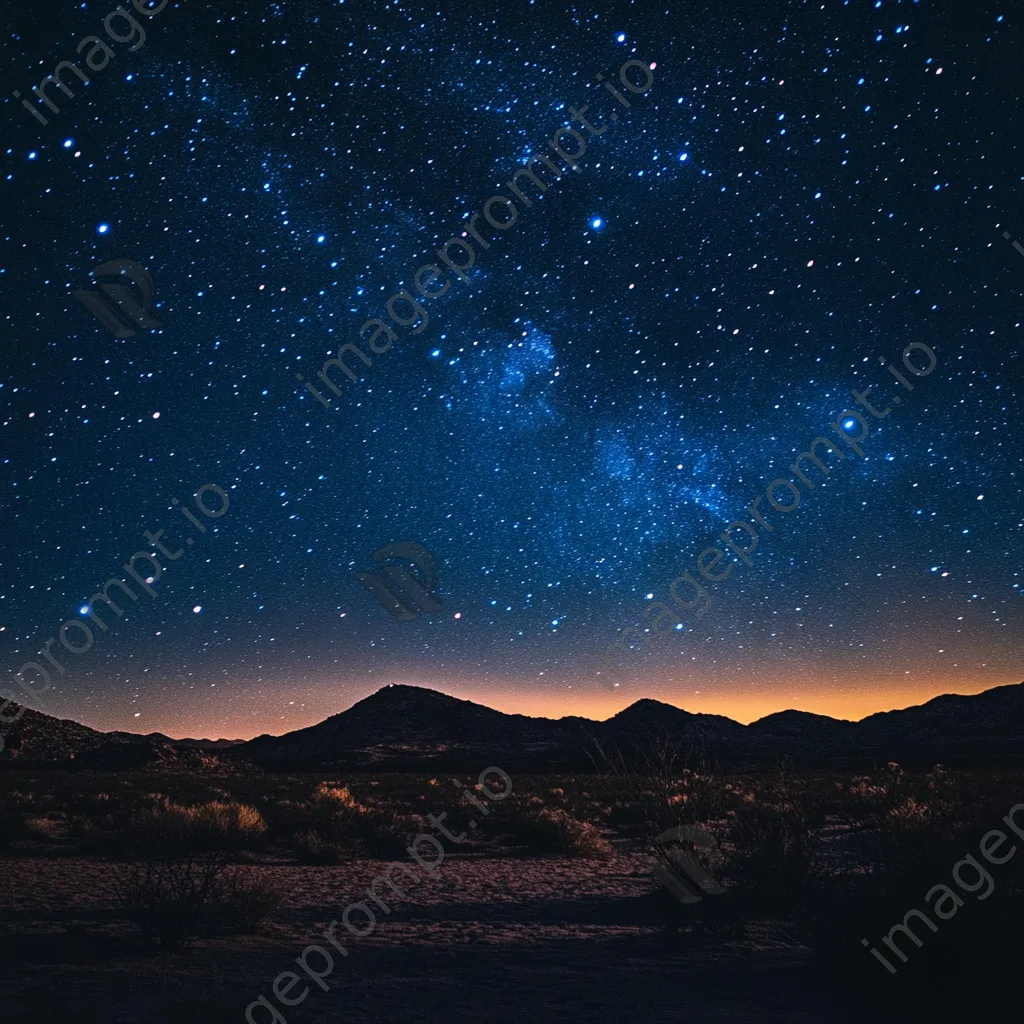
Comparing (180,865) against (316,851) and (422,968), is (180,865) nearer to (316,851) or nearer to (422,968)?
(422,968)

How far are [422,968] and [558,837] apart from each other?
29.7ft

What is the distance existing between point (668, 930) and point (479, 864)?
6.49m

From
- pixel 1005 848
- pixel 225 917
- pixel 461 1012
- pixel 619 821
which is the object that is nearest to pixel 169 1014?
pixel 461 1012

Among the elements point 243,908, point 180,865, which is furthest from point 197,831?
point 243,908

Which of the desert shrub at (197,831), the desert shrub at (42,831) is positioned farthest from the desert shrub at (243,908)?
the desert shrub at (42,831)

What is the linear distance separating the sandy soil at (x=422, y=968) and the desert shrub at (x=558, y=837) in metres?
4.85

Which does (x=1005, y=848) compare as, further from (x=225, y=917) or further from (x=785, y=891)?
(x=225, y=917)

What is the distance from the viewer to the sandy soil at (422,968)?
18.7ft

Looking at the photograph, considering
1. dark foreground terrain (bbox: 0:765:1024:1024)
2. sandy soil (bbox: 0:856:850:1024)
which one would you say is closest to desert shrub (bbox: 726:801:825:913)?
dark foreground terrain (bbox: 0:765:1024:1024)

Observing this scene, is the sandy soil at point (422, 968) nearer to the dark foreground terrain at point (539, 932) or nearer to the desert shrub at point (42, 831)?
the dark foreground terrain at point (539, 932)

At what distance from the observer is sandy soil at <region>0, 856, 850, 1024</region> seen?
18.7ft

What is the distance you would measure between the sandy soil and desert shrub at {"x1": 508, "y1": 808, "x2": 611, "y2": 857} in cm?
485

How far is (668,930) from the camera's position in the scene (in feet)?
27.1

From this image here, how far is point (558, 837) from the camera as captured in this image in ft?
51.2
